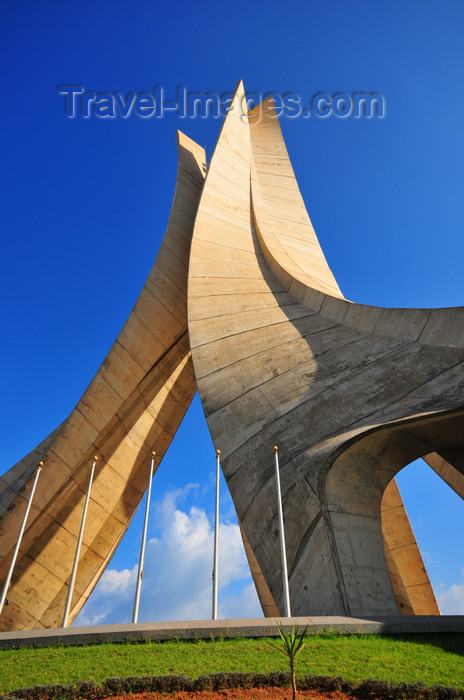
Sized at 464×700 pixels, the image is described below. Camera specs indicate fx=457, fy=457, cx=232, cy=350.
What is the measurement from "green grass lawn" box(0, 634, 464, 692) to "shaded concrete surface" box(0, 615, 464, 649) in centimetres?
9

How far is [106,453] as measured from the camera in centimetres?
1206

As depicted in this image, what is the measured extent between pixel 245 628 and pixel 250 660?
65 centimetres

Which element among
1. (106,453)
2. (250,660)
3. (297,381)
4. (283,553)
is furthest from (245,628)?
(106,453)

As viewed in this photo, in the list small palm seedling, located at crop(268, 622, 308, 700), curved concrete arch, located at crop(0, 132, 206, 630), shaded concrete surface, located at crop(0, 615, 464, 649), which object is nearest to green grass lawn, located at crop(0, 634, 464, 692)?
shaded concrete surface, located at crop(0, 615, 464, 649)

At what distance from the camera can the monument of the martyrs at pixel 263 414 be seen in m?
6.02

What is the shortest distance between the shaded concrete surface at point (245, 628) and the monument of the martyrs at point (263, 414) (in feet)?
1.98

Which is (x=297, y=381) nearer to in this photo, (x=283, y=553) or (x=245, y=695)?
(x=283, y=553)

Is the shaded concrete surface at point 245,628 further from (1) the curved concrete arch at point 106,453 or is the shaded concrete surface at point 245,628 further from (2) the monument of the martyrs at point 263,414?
(1) the curved concrete arch at point 106,453

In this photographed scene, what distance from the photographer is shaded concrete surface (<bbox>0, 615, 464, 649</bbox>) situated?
4.50 meters

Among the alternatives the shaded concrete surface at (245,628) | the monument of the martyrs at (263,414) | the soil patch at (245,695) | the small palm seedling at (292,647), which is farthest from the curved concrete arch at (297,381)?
the soil patch at (245,695)

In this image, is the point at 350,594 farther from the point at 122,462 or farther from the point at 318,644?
the point at 122,462

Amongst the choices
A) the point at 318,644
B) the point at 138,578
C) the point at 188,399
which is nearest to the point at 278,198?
the point at 188,399

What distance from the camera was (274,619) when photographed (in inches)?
187

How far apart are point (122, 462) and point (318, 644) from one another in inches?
353
